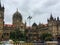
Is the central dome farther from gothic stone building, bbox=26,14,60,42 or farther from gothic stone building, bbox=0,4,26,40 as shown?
gothic stone building, bbox=26,14,60,42

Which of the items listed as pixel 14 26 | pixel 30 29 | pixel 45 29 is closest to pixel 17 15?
pixel 14 26

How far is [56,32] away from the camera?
9594cm

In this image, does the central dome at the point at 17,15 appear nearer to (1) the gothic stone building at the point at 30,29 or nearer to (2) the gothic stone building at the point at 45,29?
(1) the gothic stone building at the point at 30,29

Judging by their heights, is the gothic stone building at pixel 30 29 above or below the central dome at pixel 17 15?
below

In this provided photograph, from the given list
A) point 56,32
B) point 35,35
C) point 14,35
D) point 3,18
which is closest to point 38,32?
point 35,35

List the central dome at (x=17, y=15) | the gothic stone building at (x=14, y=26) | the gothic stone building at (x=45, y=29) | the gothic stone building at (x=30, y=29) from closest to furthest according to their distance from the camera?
the gothic stone building at (x=30, y=29) → the gothic stone building at (x=45, y=29) → the gothic stone building at (x=14, y=26) → the central dome at (x=17, y=15)

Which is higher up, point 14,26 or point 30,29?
point 14,26

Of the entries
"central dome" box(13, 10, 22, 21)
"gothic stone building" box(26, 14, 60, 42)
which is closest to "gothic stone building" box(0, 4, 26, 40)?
"central dome" box(13, 10, 22, 21)

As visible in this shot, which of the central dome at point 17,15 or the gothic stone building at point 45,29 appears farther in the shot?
the central dome at point 17,15

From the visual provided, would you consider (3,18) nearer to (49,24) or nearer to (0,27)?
(0,27)

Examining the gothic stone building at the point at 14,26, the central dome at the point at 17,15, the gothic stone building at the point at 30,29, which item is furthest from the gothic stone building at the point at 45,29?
the central dome at the point at 17,15

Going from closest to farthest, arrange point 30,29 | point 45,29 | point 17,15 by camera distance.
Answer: point 17,15
point 45,29
point 30,29

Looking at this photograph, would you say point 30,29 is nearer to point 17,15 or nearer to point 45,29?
point 45,29

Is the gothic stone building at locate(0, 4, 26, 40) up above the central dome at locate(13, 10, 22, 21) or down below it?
below
